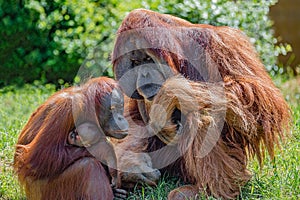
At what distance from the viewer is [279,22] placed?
880 cm

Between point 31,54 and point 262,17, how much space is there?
2132 millimetres

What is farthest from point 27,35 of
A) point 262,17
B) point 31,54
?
point 262,17

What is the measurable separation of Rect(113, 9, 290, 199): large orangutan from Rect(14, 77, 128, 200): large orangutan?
0.23 meters

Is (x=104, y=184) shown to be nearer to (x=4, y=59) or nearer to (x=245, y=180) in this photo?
(x=245, y=180)

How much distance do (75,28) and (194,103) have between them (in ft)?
9.88

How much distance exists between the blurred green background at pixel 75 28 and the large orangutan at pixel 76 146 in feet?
8.30

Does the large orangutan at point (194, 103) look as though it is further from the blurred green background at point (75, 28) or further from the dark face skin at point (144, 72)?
the blurred green background at point (75, 28)

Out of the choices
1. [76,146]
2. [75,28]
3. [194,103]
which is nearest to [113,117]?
[76,146]

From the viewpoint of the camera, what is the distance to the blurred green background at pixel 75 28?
19.6ft

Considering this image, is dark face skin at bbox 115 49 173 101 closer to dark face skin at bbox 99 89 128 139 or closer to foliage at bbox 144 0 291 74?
dark face skin at bbox 99 89 128 139

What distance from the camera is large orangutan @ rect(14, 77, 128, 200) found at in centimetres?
321

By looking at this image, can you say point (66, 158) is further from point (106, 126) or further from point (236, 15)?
point (236, 15)

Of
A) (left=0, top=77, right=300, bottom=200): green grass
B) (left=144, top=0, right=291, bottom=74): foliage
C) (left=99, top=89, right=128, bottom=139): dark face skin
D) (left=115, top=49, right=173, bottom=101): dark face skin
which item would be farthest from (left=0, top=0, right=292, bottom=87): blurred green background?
(left=99, top=89, right=128, bottom=139): dark face skin

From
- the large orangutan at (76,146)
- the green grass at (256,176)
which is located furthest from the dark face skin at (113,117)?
the green grass at (256,176)
